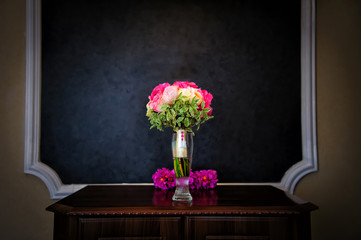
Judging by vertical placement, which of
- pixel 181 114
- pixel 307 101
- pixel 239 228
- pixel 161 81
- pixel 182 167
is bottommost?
pixel 239 228

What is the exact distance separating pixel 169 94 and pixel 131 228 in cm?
58

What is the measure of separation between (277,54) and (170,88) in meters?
0.98

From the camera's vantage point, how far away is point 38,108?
1712 millimetres

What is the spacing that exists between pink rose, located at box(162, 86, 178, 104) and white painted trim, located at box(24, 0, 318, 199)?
3.05ft

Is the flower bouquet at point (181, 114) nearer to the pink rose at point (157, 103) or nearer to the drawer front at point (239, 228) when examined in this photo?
the pink rose at point (157, 103)

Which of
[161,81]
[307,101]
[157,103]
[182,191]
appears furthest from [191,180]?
[307,101]

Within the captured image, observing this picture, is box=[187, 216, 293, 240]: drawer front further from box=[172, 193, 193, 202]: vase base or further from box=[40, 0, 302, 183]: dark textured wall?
box=[40, 0, 302, 183]: dark textured wall

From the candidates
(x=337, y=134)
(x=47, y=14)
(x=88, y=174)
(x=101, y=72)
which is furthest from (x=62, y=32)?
(x=337, y=134)

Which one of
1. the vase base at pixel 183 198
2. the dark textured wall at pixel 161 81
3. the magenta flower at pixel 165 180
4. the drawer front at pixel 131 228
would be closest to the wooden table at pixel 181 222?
the drawer front at pixel 131 228

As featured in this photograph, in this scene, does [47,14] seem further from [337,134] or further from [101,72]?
[337,134]

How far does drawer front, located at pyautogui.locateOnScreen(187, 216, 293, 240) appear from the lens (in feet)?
3.54

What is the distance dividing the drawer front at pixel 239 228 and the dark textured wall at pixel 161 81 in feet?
2.15

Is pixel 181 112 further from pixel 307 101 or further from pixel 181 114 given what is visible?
pixel 307 101

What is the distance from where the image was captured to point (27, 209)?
168 cm
